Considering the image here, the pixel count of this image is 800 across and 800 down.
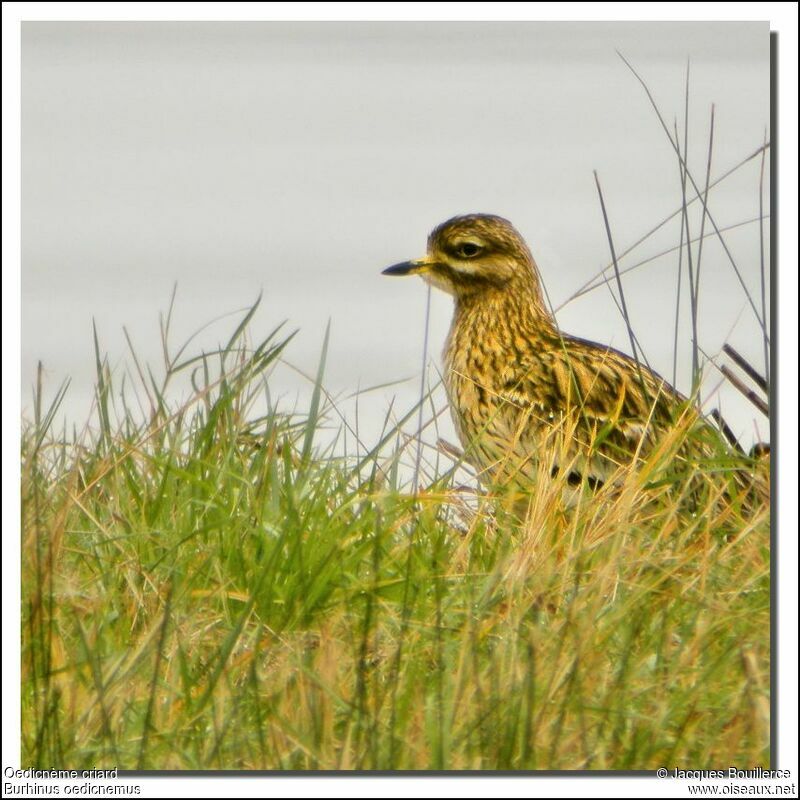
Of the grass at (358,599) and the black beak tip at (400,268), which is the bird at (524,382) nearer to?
the black beak tip at (400,268)

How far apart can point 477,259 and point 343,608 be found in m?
2.88

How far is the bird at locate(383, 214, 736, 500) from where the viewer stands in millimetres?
4418

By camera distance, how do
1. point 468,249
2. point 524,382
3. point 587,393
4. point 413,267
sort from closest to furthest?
point 587,393 → point 524,382 → point 413,267 → point 468,249

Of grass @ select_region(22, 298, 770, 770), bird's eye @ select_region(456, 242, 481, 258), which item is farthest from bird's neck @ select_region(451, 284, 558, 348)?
grass @ select_region(22, 298, 770, 770)

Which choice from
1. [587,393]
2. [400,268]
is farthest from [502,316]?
[587,393]

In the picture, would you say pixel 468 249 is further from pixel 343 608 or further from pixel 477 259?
pixel 343 608

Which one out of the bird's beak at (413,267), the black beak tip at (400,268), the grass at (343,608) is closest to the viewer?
the grass at (343,608)

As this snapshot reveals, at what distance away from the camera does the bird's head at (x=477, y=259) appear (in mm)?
6035

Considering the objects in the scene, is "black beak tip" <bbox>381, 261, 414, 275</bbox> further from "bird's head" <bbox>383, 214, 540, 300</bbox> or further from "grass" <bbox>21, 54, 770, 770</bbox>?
"grass" <bbox>21, 54, 770, 770</bbox>

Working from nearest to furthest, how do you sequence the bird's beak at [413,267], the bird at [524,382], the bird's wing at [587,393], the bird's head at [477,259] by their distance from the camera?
the bird at [524,382] < the bird's wing at [587,393] < the bird's beak at [413,267] < the bird's head at [477,259]

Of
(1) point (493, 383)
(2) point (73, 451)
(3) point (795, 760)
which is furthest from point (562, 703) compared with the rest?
(1) point (493, 383)

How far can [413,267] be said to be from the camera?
5840mm

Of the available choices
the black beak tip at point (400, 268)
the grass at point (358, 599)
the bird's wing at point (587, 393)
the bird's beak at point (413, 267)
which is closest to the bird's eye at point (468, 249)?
the bird's beak at point (413, 267)

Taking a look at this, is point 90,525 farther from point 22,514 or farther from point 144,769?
point 144,769
